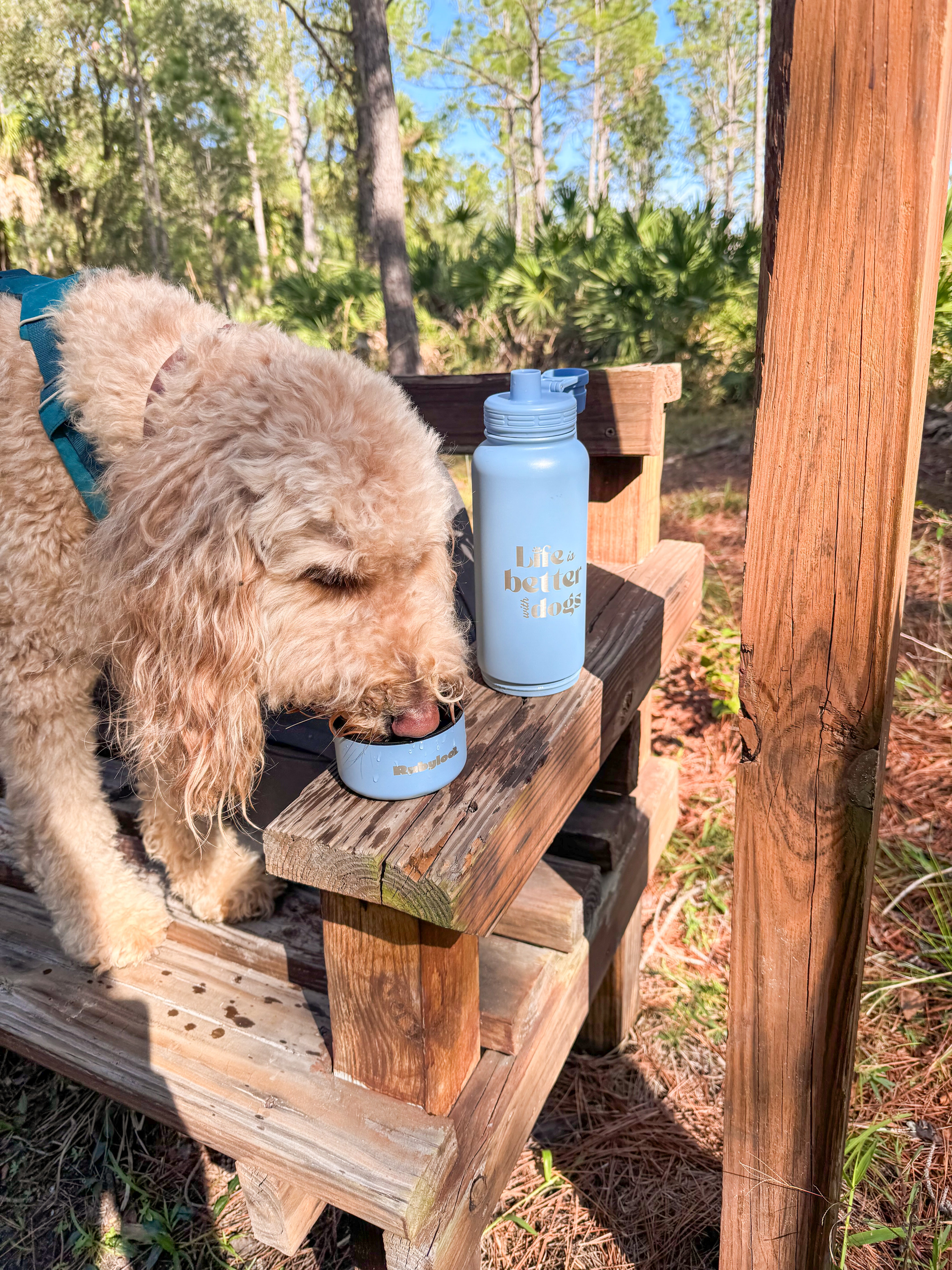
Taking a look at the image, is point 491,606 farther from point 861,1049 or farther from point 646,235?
point 646,235

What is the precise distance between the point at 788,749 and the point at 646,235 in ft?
35.7

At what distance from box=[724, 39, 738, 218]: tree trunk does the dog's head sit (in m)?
48.9

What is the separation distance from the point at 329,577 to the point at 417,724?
0.41 m

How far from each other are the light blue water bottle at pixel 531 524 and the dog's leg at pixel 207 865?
1.05m

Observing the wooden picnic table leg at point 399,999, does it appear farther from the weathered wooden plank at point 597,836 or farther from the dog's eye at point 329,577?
the weathered wooden plank at point 597,836

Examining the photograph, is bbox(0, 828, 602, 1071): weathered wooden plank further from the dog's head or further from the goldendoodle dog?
the dog's head

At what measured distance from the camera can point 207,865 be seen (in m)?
2.19

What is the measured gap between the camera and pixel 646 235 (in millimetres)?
10516

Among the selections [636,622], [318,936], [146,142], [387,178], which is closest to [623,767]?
[636,622]

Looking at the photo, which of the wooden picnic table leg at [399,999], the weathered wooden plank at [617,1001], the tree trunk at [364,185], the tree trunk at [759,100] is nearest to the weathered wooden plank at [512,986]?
the wooden picnic table leg at [399,999]

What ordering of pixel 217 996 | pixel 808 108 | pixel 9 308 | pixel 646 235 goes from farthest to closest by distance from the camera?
pixel 646 235 < pixel 9 308 < pixel 217 996 < pixel 808 108

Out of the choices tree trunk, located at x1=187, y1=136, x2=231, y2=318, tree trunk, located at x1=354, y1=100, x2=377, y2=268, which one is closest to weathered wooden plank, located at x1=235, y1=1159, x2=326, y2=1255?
tree trunk, located at x1=354, y1=100, x2=377, y2=268

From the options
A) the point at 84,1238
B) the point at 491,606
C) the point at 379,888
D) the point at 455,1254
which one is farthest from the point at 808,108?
the point at 84,1238

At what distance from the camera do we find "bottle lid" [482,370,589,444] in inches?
51.3
